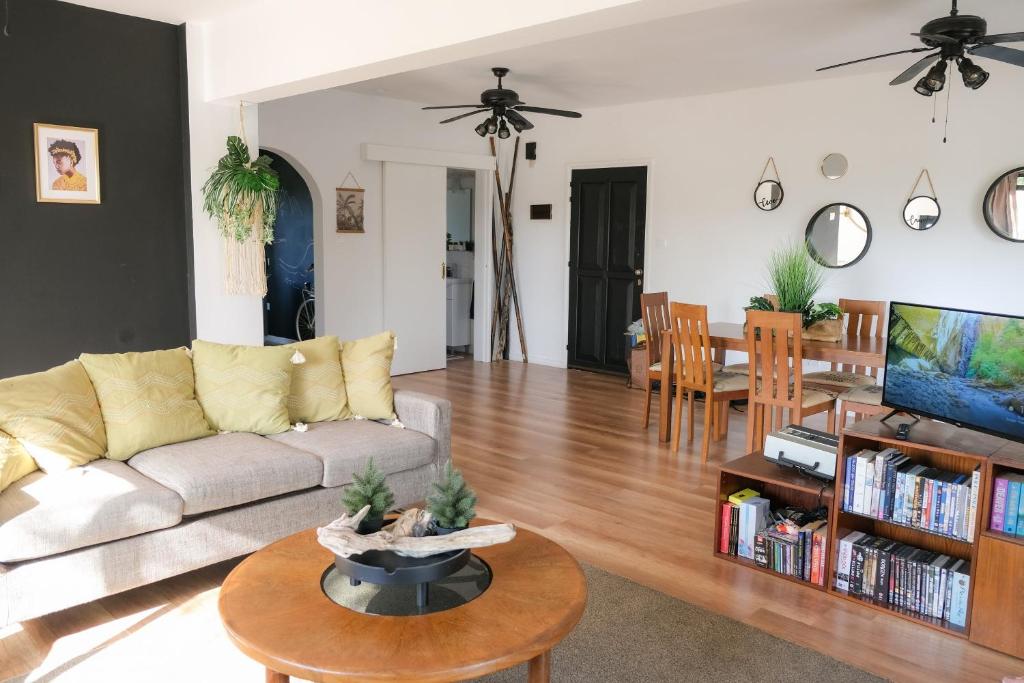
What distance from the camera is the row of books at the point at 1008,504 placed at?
268 centimetres

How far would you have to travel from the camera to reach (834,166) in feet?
20.9

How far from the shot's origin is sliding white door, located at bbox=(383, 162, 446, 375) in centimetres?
765

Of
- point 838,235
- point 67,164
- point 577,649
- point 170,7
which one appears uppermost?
point 170,7

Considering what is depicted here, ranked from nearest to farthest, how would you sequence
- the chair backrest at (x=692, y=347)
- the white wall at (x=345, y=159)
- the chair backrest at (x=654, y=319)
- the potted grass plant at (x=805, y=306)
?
the potted grass plant at (x=805, y=306)
the chair backrest at (x=692, y=347)
the chair backrest at (x=654, y=319)
the white wall at (x=345, y=159)

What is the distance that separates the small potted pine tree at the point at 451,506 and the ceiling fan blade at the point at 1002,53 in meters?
3.37

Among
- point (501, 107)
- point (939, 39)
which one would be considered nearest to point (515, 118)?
point (501, 107)

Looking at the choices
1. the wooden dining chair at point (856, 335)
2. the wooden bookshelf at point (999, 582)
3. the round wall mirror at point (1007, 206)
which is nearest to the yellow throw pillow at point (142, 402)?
the wooden bookshelf at point (999, 582)

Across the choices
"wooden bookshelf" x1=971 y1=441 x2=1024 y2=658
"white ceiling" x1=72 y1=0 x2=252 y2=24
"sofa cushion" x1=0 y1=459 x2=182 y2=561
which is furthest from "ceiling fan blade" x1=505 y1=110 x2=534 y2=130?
"wooden bookshelf" x1=971 y1=441 x2=1024 y2=658

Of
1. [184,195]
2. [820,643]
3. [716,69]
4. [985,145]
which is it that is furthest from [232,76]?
[985,145]

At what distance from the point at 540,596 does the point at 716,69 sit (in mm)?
4982

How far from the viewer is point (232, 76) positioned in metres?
4.63

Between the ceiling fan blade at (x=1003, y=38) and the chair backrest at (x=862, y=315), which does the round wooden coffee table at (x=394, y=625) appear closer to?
the ceiling fan blade at (x=1003, y=38)

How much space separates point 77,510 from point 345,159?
5000 mm

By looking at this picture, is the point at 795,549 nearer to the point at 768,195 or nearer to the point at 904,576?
the point at 904,576
